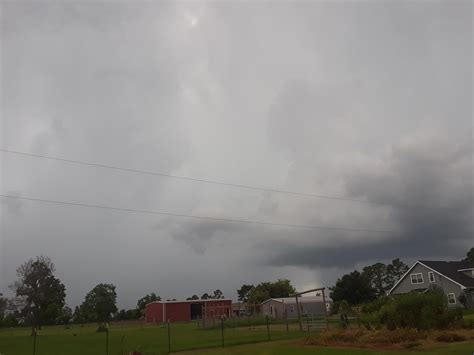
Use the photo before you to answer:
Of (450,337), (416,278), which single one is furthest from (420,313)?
(416,278)

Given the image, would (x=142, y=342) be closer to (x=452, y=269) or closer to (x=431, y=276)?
(x=431, y=276)

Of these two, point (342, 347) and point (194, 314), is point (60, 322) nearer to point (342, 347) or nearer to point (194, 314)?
point (194, 314)

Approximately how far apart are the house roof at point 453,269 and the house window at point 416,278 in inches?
75.3

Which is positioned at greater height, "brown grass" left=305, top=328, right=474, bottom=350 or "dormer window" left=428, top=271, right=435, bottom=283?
"dormer window" left=428, top=271, right=435, bottom=283

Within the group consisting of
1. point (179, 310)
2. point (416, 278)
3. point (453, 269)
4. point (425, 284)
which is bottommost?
point (179, 310)

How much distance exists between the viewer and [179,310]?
3201 inches

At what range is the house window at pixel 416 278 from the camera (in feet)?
196

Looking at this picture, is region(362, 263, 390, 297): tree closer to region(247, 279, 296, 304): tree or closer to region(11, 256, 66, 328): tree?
region(247, 279, 296, 304): tree

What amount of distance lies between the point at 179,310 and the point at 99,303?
113 ft

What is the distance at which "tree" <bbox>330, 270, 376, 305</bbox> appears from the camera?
244 feet

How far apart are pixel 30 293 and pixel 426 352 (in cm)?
7083

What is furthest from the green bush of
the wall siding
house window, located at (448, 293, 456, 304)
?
the wall siding

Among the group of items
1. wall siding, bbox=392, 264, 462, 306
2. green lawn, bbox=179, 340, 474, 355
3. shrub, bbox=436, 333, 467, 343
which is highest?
wall siding, bbox=392, 264, 462, 306

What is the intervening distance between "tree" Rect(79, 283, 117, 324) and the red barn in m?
25.0
